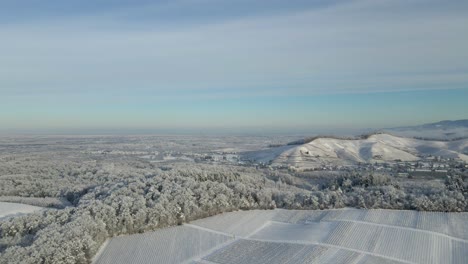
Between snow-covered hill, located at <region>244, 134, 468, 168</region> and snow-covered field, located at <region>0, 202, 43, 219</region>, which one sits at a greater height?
snow-covered hill, located at <region>244, 134, 468, 168</region>

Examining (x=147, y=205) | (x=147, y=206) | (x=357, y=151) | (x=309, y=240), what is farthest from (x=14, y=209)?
(x=357, y=151)

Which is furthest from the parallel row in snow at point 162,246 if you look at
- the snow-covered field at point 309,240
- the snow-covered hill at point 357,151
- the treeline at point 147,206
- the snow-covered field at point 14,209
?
the snow-covered hill at point 357,151

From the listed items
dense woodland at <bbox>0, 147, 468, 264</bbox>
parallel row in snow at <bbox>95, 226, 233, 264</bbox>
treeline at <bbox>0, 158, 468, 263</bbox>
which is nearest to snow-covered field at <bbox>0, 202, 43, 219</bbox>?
dense woodland at <bbox>0, 147, 468, 264</bbox>

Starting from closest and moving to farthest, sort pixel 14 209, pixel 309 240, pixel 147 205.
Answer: pixel 309 240 < pixel 147 205 < pixel 14 209

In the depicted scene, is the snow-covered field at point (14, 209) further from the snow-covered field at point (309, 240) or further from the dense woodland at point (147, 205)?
the snow-covered field at point (309, 240)

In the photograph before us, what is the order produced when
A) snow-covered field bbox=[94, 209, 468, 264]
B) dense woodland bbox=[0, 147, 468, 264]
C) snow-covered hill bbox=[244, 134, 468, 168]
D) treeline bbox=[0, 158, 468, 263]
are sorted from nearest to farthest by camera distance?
snow-covered field bbox=[94, 209, 468, 264] → treeline bbox=[0, 158, 468, 263] → dense woodland bbox=[0, 147, 468, 264] → snow-covered hill bbox=[244, 134, 468, 168]

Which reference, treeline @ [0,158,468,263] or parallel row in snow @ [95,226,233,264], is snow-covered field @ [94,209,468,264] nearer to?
parallel row in snow @ [95,226,233,264]

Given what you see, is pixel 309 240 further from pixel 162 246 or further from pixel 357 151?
pixel 357 151
